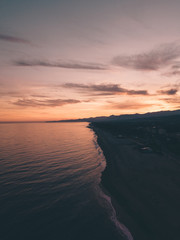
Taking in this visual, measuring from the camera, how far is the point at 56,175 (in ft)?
64.2

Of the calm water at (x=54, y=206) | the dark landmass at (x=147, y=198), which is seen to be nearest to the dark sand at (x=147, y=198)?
the dark landmass at (x=147, y=198)

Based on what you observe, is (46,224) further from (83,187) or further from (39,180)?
(39,180)

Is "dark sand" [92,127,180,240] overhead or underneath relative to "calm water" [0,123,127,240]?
overhead

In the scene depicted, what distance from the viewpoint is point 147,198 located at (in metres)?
12.5

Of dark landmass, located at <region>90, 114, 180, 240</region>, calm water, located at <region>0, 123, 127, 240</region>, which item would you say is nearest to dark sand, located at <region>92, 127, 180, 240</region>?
dark landmass, located at <region>90, 114, 180, 240</region>

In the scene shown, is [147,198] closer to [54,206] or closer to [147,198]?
[147,198]

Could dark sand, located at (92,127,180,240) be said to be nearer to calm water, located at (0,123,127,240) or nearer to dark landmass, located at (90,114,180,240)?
dark landmass, located at (90,114,180,240)

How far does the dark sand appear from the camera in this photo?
9094mm

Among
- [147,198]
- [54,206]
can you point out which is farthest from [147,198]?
[54,206]

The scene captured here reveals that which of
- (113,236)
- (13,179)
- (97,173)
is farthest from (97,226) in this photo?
(13,179)

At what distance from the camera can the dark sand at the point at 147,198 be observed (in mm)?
9094

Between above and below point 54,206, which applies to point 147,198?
above

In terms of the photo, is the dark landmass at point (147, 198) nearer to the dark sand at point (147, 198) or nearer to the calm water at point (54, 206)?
the dark sand at point (147, 198)

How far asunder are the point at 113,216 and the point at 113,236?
1840 mm
